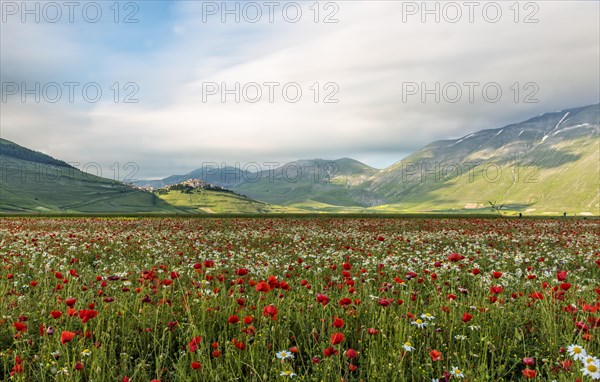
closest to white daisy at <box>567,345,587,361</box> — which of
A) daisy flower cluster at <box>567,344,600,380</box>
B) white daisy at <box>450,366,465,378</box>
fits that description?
daisy flower cluster at <box>567,344,600,380</box>

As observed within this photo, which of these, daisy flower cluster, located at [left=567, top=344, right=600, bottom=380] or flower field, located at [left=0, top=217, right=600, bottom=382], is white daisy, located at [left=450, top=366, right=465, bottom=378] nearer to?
flower field, located at [left=0, top=217, right=600, bottom=382]

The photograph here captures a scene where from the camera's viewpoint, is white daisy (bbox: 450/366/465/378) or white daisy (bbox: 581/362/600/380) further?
white daisy (bbox: 450/366/465/378)

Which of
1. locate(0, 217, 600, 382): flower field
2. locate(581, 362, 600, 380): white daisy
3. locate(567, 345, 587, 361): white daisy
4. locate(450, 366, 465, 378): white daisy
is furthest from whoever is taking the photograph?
locate(0, 217, 600, 382): flower field

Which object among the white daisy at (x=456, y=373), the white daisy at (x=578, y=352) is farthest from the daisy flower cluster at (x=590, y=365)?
the white daisy at (x=456, y=373)

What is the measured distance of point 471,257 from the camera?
14758 mm

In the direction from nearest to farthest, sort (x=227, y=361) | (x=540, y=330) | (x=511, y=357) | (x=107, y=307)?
(x=227, y=361), (x=511, y=357), (x=540, y=330), (x=107, y=307)

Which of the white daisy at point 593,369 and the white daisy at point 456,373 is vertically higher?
the white daisy at point 593,369

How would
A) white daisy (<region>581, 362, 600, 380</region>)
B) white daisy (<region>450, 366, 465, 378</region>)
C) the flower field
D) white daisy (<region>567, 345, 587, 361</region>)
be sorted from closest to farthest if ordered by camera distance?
1. white daisy (<region>581, 362, 600, 380</region>)
2. white daisy (<region>567, 345, 587, 361</region>)
3. white daisy (<region>450, 366, 465, 378</region>)
4. the flower field

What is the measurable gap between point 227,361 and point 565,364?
12.1 ft

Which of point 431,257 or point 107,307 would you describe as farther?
point 431,257

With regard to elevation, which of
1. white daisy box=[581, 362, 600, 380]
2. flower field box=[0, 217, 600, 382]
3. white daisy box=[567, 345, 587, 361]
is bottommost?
flower field box=[0, 217, 600, 382]

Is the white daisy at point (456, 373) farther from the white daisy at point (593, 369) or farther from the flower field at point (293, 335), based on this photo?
the white daisy at point (593, 369)

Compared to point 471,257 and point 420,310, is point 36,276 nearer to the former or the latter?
point 420,310

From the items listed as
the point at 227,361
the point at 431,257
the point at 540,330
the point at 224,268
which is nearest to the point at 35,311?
the point at 227,361
